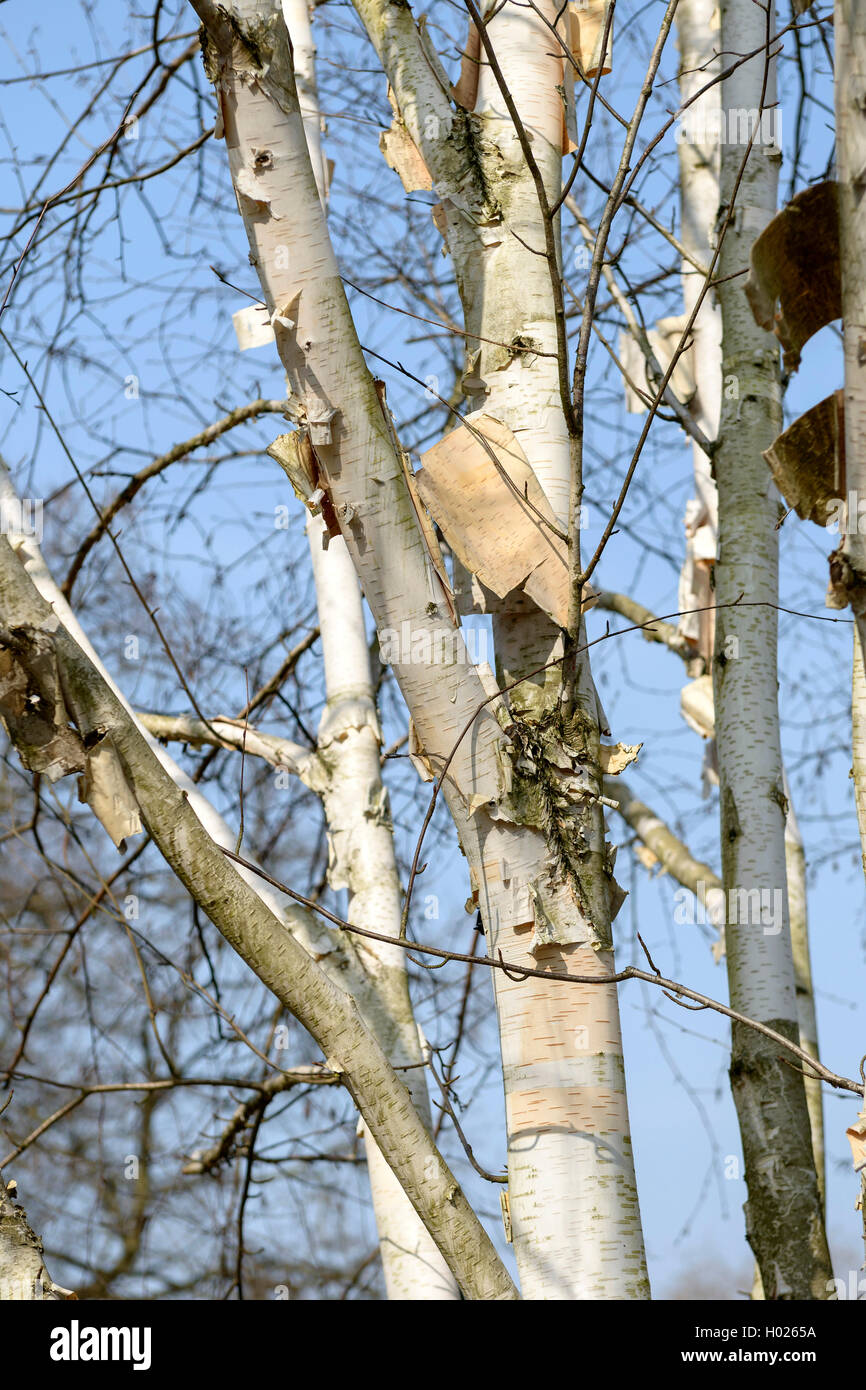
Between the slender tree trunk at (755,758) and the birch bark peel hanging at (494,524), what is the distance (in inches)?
37.3

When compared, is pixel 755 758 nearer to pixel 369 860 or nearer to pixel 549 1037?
pixel 369 860

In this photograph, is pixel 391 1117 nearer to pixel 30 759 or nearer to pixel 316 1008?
pixel 316 1008

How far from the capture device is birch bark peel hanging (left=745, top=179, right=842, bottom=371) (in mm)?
1199

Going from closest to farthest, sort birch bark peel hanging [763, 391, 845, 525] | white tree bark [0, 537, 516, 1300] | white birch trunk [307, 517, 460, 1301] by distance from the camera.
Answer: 1. birch bark peel hanging [763, 391, 845, 525]
2. white tree bark [0, 537, 516, 1300]
3. white birch trunk [307, 517, 460, 1301]

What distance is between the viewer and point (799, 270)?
49.4 inches

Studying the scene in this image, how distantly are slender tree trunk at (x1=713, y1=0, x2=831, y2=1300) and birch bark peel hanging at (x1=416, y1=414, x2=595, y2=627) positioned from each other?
0.95 m

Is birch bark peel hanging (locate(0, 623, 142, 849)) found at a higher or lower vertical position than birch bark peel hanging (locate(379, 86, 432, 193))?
lower

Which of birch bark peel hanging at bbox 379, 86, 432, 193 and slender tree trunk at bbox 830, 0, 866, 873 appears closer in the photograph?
slender tree trunk at bbox 830, 0, 866, 873

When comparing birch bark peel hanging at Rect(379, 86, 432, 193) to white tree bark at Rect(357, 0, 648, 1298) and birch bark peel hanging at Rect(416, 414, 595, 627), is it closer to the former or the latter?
white tree bark at Rect(357, 0, 648, 1298)

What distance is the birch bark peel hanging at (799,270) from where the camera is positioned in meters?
1.20

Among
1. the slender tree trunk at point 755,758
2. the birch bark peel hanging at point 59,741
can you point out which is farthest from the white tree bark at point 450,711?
the slender tree trunk at point 755,758

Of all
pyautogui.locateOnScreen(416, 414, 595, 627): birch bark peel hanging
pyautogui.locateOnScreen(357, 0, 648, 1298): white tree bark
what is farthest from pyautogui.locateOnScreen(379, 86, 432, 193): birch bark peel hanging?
pyautogui.locateOnScreen(416, 414, 595, 627): birch bark peel hanging

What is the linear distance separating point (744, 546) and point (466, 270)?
3.48 ft
